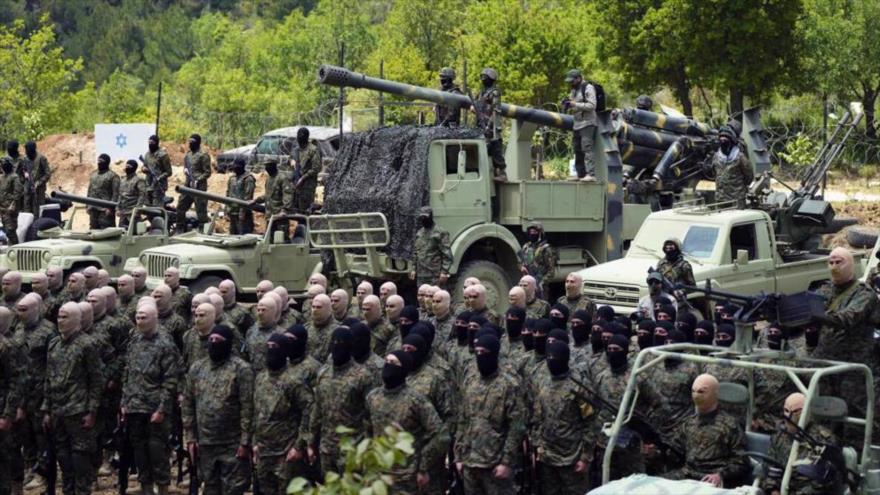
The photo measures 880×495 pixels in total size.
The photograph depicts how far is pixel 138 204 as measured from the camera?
20672 millimetres

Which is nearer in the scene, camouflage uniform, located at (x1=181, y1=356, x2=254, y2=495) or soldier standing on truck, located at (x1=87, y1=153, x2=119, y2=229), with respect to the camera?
camouflage uniform, located at (x1=181, y1=356, x2=254, y2=495)

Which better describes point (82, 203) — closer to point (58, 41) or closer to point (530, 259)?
point (530, 259)

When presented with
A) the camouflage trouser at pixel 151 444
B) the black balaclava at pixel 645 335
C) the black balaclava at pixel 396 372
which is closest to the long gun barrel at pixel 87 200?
the camouflage trouser at pixel 151 444

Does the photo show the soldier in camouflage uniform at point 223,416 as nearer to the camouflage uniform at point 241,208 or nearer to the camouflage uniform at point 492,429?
the camouflage uniform at point 492,429

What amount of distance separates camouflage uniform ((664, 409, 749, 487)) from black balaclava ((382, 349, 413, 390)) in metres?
1.88

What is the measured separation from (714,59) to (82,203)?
17.5m

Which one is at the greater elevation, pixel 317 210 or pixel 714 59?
pixel 714 59

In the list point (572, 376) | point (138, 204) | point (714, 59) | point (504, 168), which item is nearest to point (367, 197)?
point (504, 168)

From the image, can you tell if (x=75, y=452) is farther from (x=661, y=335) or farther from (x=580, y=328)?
(x=661, y=335)

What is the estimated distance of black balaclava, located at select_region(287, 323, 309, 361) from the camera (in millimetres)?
10758

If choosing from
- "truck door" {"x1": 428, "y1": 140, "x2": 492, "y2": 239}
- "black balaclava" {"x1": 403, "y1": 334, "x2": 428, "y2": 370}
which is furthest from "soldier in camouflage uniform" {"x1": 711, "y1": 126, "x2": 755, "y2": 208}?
"black balaclava" {"x1": 403, "y1": 334, "x2": 428, "y2": 370}

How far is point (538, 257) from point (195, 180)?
22.0ft

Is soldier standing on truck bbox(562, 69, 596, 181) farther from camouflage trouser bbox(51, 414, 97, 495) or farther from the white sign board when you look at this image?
the white sign board

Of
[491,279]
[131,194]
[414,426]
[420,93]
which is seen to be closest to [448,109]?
[420,93]
